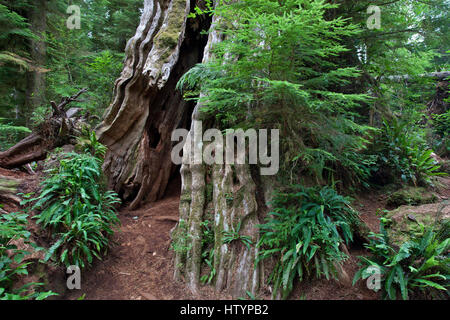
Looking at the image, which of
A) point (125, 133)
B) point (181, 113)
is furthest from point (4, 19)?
point (181, 113)

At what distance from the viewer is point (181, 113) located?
237 inches

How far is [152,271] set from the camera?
11.7ft

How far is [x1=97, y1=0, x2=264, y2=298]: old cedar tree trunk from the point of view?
3.44 meters

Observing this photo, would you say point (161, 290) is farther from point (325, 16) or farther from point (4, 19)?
point (4, 19)

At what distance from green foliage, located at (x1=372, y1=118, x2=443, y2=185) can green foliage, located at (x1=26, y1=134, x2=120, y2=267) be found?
17.4 ft

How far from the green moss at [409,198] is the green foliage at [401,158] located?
315mm
